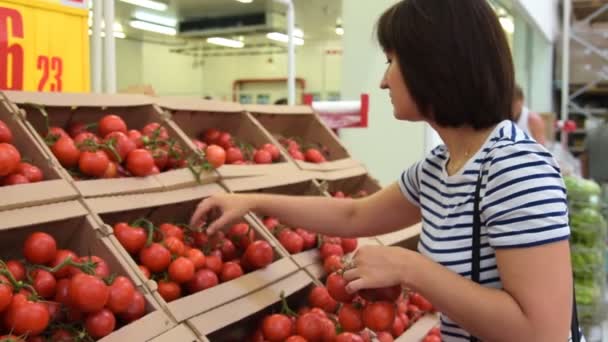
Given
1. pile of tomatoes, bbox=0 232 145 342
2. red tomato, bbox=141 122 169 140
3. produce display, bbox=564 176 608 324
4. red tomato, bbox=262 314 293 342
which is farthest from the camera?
produce display, bbox=564 176 608 324

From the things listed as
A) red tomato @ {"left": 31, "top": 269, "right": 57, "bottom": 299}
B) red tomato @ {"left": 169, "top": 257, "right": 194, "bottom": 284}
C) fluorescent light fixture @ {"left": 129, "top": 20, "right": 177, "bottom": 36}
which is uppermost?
fluorescent light fixture @ {"left": 129, "top": 20, "right": 177, "bottom": 36}

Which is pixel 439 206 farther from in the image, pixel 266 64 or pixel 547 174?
pixel 266 64

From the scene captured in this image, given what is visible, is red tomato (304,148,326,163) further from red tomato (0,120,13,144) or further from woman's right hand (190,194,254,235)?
red tomato (0,120,13,144)

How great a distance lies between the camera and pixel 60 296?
144 centimetres

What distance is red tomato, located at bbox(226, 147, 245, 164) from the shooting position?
7.70 ft

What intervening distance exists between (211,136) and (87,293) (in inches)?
47.8

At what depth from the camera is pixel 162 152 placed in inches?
76.3

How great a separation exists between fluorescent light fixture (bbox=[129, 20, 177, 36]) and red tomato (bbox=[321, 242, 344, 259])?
13.5 metres

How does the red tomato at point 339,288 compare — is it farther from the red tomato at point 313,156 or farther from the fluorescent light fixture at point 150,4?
the fluorescent light fixture at point 150,4

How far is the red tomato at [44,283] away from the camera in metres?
1.44

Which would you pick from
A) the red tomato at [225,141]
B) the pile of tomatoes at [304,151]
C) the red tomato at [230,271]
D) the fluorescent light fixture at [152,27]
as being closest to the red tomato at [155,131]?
the red tomato at [225,141]

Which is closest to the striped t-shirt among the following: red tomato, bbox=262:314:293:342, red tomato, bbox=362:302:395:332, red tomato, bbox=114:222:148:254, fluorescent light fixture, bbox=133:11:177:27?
red tomato, bbox=362:302:395:332

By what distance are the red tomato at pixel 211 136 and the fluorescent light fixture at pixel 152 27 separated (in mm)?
12959

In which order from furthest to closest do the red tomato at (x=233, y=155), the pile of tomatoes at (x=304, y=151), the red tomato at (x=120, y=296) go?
1. the pile of tomatoes at (x=304, y=151)
2. the red tomato at (x=233, y=155)
3. the red tomato at (x=120, y=296)
